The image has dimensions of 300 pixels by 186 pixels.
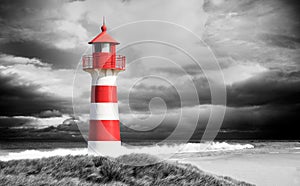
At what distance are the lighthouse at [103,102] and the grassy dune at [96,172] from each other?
356 cm

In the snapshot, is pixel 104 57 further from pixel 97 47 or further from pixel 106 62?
pixel 97 47

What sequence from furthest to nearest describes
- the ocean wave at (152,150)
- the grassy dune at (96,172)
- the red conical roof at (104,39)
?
1. the ocean wave at (152,150)
2. the red conical roof at (104,39)
3. the grassy dune at (96,172)

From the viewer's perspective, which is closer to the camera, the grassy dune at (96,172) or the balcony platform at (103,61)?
the grassy dune at (96,172)

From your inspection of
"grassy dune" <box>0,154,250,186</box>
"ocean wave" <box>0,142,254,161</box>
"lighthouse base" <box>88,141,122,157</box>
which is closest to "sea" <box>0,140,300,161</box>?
"ocean wave" <box>0,142,254,161</box>

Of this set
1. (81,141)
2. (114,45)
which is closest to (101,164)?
(114,45)

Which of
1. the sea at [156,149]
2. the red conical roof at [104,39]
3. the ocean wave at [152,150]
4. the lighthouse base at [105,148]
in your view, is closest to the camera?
the lighthouse base at [105,148]

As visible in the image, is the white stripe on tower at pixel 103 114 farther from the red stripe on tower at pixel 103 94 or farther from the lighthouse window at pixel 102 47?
the lighthouse window at pixel 102 47

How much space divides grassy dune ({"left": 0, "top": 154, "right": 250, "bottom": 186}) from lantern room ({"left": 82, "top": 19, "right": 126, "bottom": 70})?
4.37 meters

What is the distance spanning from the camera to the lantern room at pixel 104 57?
1381 cm

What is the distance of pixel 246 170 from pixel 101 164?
9.62 m

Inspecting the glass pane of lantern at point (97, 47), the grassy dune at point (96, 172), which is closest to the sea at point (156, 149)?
the glass pane of lantern at point (97, 47)

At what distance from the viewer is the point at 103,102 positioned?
13609 millimetres

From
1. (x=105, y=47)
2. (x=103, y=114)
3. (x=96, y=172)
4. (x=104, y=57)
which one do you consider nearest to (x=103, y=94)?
(x=103, y=114)

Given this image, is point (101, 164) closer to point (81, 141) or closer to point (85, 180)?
point (85, 180)
